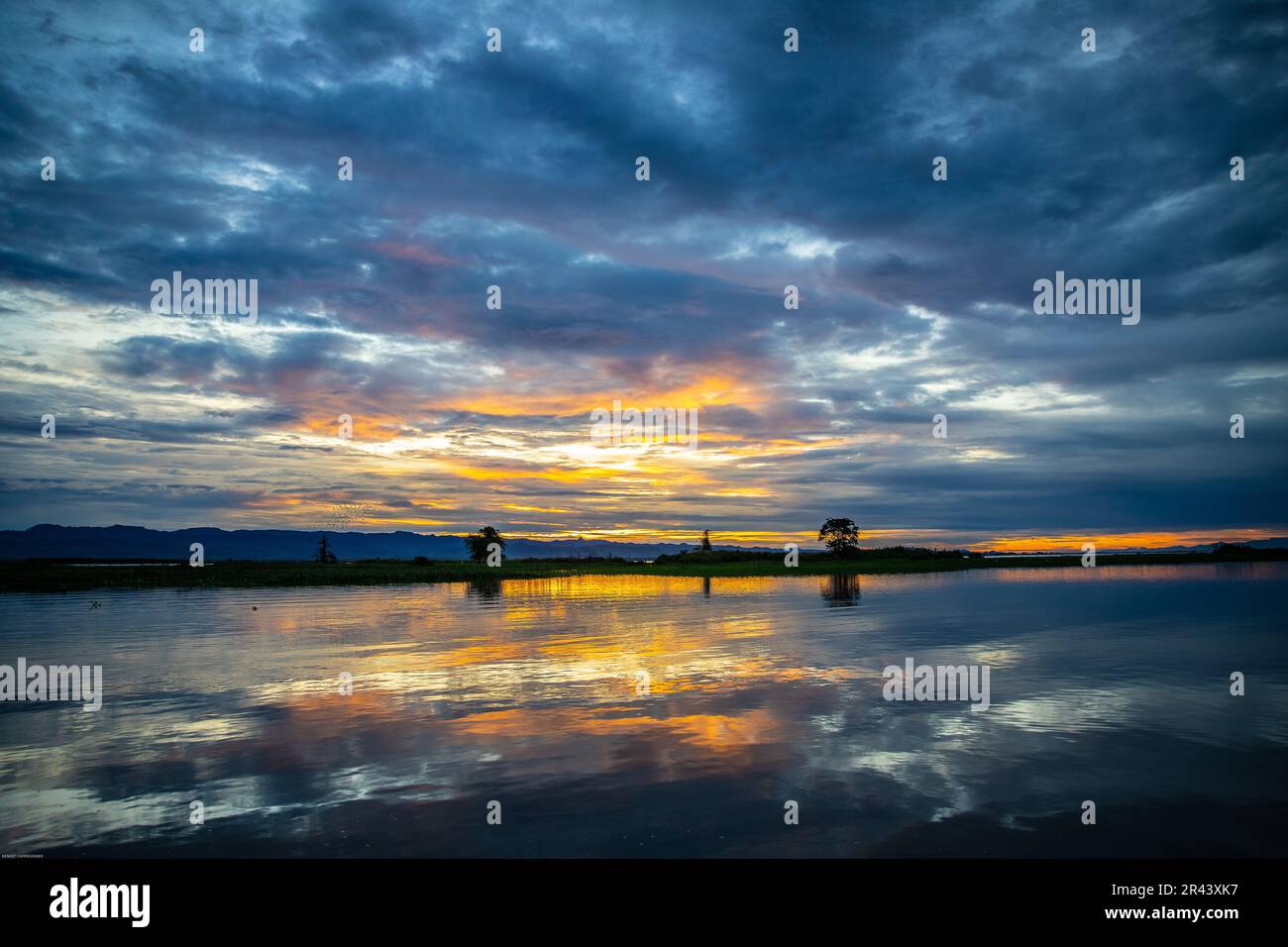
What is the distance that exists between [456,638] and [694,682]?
16.1 meters

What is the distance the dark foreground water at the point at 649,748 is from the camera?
36.0ft

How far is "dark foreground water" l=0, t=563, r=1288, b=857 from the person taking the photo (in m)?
11.0

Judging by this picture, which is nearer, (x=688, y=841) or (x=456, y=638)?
(x=688, y=841)

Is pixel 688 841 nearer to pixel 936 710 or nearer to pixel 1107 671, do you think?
pixel 936 710

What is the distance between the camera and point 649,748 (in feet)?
51.0

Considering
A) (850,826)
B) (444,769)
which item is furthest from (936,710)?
(444,769)

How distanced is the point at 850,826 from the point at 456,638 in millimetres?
26926
